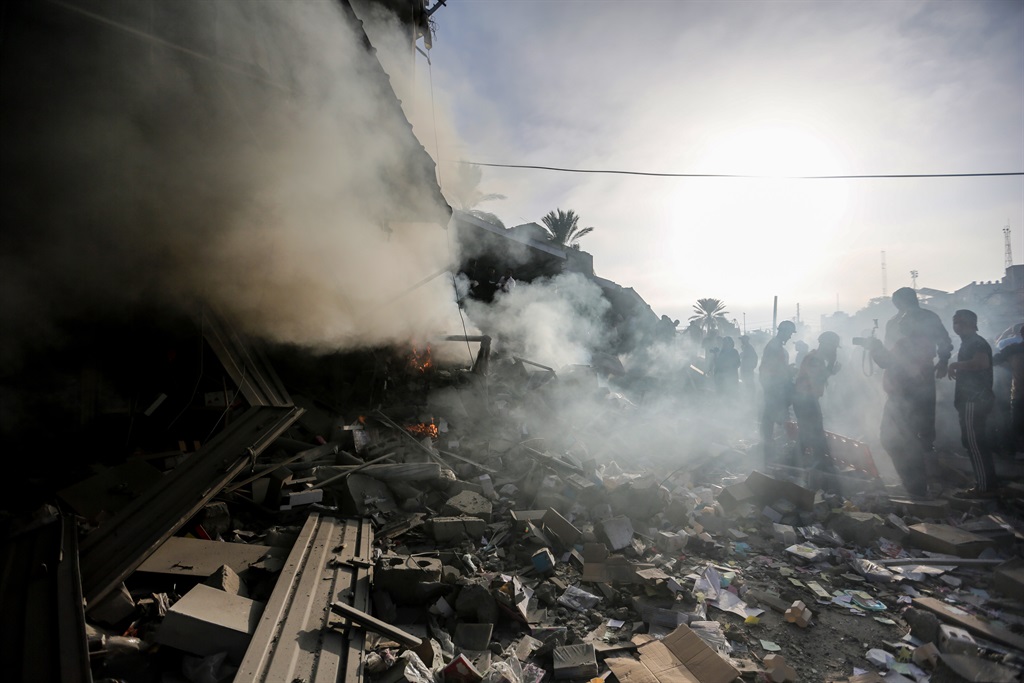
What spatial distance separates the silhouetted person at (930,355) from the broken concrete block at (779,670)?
4450 millimetres

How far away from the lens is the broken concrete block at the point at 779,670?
250 cm

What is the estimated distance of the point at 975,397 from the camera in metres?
4.73

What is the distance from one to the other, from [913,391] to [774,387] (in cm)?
190

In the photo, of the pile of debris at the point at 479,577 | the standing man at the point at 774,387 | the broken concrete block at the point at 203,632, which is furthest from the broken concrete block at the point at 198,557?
the standing man at the point at 774,387

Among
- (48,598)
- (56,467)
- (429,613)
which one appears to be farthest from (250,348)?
(429,613)

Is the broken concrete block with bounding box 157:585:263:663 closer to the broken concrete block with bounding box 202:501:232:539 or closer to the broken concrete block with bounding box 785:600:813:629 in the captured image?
the broken concrete block with bounding box 202:501:232:539

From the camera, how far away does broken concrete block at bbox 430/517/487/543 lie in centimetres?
409

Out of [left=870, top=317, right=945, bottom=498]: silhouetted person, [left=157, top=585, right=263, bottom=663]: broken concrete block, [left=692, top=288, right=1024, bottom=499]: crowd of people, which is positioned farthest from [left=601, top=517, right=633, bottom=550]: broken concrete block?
[left=870, top=317, right=945, bottom=498]: silhouetted person

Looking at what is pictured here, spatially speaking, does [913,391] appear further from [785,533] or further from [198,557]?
[198,557]

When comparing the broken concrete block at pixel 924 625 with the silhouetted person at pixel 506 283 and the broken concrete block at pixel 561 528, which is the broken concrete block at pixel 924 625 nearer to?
the broken concrete block at pixel 561 528

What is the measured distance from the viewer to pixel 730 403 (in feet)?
32.6

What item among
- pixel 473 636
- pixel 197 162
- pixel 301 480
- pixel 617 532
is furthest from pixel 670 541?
pixel 197 162

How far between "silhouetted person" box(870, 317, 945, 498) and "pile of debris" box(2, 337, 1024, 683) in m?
0.52

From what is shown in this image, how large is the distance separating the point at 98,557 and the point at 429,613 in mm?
2172
